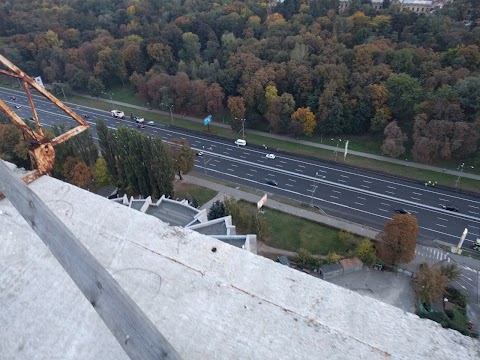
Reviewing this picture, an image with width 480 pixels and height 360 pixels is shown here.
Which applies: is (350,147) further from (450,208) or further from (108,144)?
(108,144)

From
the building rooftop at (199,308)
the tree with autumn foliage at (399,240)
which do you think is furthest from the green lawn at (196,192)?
the building rooftop at (199,308)

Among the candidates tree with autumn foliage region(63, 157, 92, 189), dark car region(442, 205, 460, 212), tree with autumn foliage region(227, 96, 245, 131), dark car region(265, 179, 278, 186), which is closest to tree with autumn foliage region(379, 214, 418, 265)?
dark car region(442, 205, 460, 212)

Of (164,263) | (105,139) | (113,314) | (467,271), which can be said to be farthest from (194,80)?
(113,314)

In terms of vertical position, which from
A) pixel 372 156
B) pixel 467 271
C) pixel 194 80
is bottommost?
pixel 467 271

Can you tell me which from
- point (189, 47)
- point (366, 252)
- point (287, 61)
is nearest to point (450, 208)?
point (366, 252)

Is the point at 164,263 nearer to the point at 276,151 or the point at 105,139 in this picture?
the point at 105,139

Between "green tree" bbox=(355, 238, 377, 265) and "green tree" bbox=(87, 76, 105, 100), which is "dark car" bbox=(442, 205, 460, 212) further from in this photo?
"green tree" bbox=(87, 76, 105, 100)

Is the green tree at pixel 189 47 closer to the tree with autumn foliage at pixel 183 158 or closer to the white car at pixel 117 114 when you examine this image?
the white car at pixel 117 114
